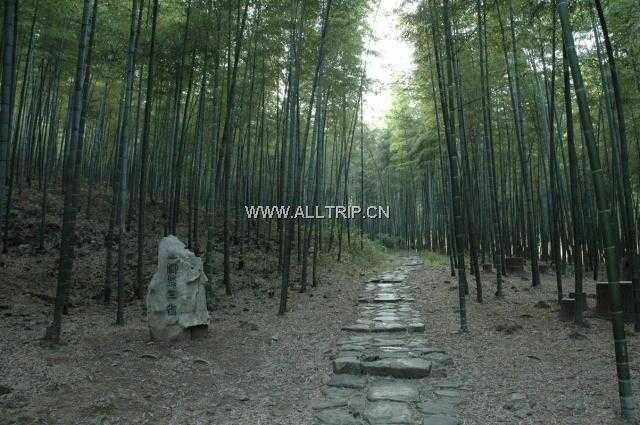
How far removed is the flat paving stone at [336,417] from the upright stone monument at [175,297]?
1.86m

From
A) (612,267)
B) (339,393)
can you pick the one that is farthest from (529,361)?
(339,393)

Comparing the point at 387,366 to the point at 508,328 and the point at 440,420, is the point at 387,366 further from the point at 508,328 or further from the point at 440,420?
the point at 508,328

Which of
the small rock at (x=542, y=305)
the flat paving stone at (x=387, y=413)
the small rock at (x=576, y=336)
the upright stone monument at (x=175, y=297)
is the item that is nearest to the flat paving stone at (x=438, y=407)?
the flat paving stone at (x=387, y=413)

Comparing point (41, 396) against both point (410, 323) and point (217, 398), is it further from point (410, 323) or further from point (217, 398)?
point (410, 323)

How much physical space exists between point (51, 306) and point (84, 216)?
4.33m

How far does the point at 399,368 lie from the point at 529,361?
1108 millimetres

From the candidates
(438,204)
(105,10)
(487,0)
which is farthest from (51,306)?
(438,204)

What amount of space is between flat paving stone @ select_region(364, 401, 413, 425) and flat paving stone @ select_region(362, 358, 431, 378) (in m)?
0.53

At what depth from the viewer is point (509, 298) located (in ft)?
19.7

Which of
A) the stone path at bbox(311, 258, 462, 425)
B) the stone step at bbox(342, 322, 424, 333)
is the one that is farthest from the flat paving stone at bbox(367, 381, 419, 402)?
the stone step at bbox(342, 322, 424, 333)

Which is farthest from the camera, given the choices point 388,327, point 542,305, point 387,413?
point 542,305

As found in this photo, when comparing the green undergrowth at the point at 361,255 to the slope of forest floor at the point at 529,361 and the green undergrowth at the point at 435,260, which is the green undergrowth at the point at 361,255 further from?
the slope of forest floor at the point at 529,361

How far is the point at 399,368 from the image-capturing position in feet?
10.6

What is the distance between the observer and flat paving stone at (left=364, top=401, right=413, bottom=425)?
2447 mm
